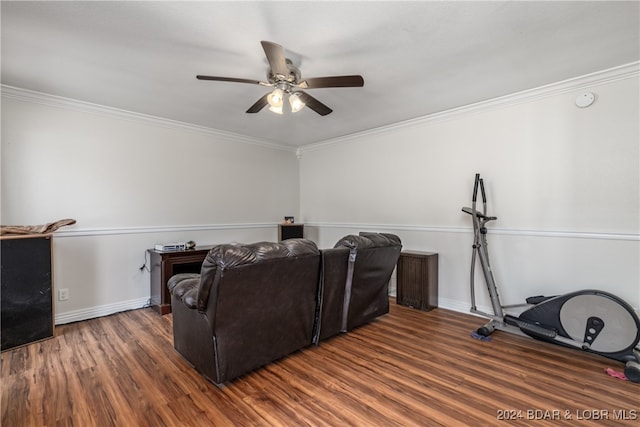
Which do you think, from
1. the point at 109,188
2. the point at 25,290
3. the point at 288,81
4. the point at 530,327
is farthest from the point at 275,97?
the point at 530,327

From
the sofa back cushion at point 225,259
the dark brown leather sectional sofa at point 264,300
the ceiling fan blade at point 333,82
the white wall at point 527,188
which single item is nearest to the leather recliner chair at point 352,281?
the dark brown leather sectional sofa at point 264,300

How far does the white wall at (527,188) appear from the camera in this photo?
274cm

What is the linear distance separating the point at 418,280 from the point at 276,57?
9.99 ft

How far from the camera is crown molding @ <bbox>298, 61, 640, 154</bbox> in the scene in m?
2.71

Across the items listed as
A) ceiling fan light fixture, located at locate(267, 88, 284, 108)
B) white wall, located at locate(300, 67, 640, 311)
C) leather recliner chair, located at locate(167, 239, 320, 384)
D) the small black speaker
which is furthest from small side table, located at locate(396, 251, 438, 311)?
ceiling fan light fixture, located at locate(267, 88, 284, 108)

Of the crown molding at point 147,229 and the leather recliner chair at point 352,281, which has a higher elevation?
the crown molding at point 147,229

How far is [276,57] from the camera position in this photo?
197cm

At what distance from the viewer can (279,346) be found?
7.90ft

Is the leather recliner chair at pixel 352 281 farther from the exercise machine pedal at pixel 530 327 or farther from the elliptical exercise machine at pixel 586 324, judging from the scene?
the exercise machine pedal at pixel 530 327

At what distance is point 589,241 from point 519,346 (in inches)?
48.8

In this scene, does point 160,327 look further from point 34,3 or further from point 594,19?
point 594,19

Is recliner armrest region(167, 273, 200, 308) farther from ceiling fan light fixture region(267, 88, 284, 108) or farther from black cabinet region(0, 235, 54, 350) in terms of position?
ceiling fan light fixture region(267, 88, 284, 108)

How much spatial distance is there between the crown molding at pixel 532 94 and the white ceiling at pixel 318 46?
0.31 ft

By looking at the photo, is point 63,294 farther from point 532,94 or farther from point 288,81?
point 532,94
